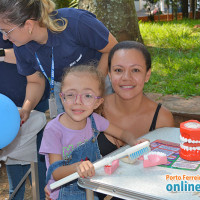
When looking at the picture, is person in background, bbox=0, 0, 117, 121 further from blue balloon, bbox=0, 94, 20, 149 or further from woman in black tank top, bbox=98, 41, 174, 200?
blue balloon, bbox=0, 94, 20, 149

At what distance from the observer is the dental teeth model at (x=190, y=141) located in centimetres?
133

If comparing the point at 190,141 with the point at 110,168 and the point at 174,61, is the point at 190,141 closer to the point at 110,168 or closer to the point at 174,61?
the point at 110,168

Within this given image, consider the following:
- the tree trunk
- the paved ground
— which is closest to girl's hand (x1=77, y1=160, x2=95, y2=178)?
the paved ground

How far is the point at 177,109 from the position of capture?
3094 millimetres

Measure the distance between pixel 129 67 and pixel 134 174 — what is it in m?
0.71

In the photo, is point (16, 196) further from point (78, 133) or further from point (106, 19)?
point (106, 19)

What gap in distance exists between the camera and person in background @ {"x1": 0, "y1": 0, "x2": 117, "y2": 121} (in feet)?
5.84

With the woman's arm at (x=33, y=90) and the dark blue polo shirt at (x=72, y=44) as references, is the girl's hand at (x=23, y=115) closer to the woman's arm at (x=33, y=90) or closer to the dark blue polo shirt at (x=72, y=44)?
the woman's arm at (x=33, y=90)

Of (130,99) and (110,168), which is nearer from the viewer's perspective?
(110,168)

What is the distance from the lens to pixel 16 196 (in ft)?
7.77

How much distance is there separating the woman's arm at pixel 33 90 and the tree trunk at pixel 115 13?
8.73ft

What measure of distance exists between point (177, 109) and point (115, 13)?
2.11m

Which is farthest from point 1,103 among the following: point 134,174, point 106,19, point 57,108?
point 106,19

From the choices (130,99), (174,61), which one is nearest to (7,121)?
(130,99)
